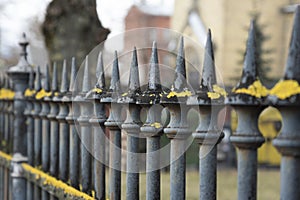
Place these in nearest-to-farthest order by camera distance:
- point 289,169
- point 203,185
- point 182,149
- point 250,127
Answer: point 289,169 → point 250,127 → point 203,185 → point 182,149

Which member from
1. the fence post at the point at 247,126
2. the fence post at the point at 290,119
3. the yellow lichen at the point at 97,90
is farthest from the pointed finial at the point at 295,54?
the yellow lichen at the point at 97,90

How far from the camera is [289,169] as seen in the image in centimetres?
144

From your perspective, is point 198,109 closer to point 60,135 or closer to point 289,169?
point 289,169

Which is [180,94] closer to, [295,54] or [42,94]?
[295,54]

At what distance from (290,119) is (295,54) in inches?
7.0

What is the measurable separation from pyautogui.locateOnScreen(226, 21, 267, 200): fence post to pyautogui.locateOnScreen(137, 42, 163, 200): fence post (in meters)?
0.54

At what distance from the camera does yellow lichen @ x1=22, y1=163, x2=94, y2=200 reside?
8.79 feet

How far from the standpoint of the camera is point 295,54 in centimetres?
141

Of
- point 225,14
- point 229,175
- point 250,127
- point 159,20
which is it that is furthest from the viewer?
point 159,20

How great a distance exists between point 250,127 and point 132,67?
0.73m

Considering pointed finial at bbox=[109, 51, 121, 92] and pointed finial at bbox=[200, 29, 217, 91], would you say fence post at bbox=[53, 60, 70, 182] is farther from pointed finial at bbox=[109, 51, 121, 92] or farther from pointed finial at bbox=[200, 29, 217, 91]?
pointed finial at bbox=[200, 29, 217, 91]

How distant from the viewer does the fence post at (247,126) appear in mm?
1523

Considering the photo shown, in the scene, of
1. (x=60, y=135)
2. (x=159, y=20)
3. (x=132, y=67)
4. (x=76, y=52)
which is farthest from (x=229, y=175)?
(x=159, y=20)

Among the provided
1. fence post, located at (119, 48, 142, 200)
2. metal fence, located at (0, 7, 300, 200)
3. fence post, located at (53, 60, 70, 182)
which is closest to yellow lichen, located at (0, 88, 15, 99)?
metal fence, located at (0, 7, 300, 200)
